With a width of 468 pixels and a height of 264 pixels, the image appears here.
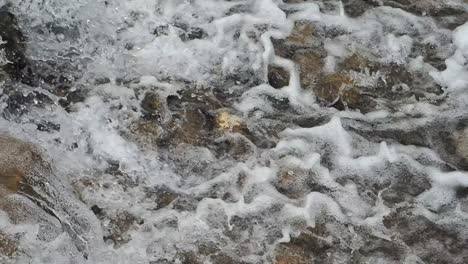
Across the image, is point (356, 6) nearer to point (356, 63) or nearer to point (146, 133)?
point (356, 63)

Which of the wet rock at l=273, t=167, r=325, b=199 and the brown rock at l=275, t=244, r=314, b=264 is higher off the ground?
the wet rock at l=273, t=167, r=325, b=199

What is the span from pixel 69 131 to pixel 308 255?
1.28 meters

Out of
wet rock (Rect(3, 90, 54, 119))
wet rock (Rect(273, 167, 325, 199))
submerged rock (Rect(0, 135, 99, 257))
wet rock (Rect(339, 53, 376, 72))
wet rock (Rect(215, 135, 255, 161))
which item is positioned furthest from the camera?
wet rock (Rect(339, 53, 376, 72))

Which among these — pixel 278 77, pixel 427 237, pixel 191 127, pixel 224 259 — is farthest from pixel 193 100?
pixel 427 237

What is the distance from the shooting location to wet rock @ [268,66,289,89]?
3.33 metres

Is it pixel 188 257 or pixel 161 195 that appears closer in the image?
pixel 188 257

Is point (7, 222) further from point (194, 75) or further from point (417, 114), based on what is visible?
point (417, 114)

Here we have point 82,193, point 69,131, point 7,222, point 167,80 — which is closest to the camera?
point 7,222

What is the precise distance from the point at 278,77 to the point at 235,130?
16.4 inches

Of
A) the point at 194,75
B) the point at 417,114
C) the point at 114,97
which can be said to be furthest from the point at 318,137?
the point at 114,97

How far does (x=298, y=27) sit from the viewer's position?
3.55m

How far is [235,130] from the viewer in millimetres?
3123

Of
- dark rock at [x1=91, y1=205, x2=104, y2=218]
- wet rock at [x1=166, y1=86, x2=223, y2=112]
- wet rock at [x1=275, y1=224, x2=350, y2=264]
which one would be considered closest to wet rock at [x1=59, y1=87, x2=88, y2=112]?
wet rock at [x1=166, y1=86, x2=223, y2=112]

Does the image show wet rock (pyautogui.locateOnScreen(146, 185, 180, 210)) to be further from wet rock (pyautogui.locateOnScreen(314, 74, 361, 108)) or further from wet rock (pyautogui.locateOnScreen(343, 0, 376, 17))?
wet rock (pyautogui.locateOnScreen(343, 0, 376, 17))
